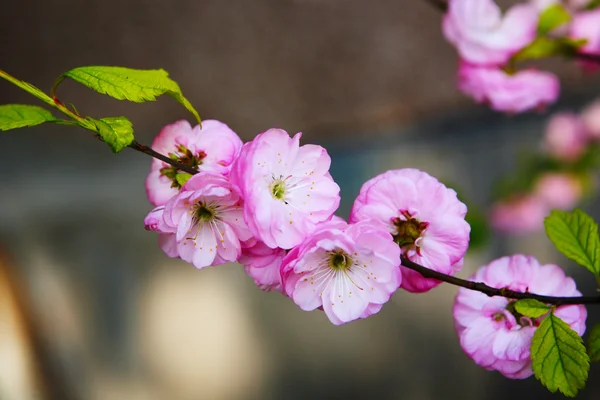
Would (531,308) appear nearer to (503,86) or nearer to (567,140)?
(503,86)

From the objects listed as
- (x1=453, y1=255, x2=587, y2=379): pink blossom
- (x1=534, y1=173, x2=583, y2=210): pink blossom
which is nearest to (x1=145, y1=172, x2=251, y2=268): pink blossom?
(x1=453, y1=255, x2=587, y2=379): pink blossom

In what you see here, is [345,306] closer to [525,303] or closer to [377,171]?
[525,303]

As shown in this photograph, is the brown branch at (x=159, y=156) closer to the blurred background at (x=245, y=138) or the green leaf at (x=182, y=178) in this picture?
the green leaf at (x=182, y=178)

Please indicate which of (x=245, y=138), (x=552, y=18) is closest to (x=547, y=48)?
(x=552, y=18)

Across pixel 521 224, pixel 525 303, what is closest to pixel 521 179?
pixel 521 224

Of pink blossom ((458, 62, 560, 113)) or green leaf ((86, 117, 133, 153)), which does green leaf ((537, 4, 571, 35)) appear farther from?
green leaf ((86, 117, 133, 153))

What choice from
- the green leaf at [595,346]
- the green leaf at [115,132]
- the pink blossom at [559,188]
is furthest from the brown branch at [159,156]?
the pink blossom at [559,188]
